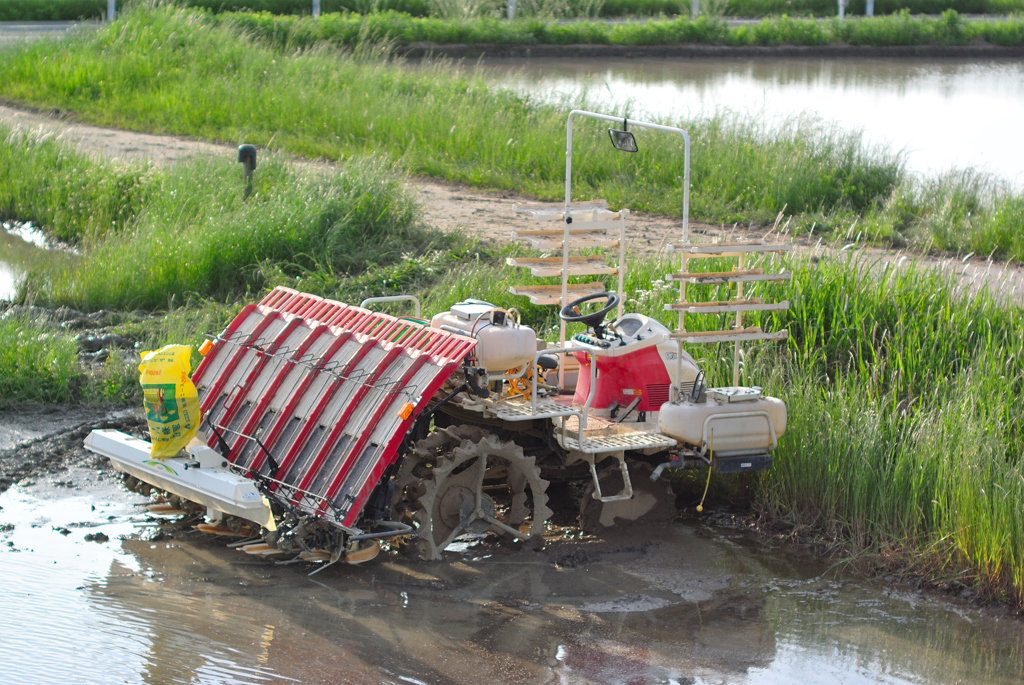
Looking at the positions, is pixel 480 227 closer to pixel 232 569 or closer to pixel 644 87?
pixel 232 569

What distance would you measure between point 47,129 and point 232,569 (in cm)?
1308

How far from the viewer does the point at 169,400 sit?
7.27 metres

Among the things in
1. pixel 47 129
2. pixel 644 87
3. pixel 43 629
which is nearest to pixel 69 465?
pixel 43 629

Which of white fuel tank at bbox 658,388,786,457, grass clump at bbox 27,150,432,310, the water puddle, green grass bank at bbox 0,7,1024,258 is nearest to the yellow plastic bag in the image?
white fuel tank at bbox 658,388,786,457

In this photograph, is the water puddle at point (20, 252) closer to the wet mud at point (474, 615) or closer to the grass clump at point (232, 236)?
the grass clump at point (232, 236)

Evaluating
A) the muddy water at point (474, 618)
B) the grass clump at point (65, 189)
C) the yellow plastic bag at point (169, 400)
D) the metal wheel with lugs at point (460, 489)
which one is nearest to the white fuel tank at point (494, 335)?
the metal wheel with lugs at point (460, 489)

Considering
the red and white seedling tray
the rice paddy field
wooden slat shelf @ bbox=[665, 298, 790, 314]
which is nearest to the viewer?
the red and white seedling tray

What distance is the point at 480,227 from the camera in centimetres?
1498

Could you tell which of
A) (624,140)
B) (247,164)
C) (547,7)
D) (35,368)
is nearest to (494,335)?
(624,140)

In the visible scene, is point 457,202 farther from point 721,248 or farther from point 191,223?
point 721,248

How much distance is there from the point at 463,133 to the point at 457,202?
245cm

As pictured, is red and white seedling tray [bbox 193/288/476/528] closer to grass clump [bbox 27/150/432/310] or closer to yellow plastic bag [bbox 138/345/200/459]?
yellow plastic bag [bbox 138/345/200/459]

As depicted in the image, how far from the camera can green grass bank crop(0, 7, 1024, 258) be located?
52.2 feet

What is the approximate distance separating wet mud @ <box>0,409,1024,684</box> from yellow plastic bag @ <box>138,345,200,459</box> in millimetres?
650
